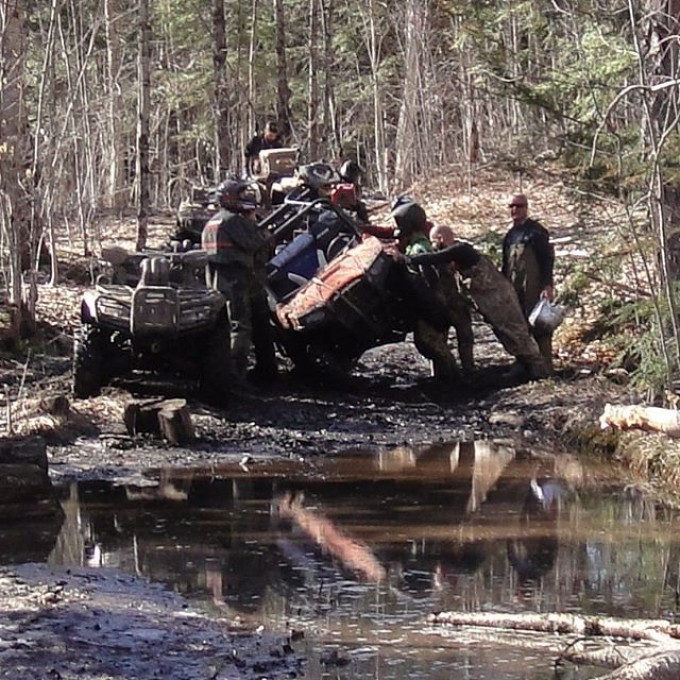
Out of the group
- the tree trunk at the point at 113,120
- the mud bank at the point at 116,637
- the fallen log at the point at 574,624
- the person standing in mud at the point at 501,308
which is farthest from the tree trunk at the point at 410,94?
the fallen log at the point at 574,624

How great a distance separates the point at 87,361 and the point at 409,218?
3.73 metres

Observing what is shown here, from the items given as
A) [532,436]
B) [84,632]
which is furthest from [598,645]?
[532,436]

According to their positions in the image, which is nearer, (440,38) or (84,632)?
(84,632)

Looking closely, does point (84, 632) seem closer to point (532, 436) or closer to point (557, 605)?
point (557, 605)

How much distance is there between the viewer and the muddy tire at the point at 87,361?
14422mm

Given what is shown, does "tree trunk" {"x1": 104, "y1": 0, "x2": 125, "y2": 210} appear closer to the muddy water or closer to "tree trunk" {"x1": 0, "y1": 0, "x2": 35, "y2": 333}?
"tree trunk" {"x1": 0, "y1": 0, "x2": 35, "y2": 333}

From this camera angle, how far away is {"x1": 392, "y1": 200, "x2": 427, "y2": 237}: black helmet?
627 inches

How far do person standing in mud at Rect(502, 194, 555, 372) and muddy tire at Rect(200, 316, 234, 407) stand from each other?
3306mm

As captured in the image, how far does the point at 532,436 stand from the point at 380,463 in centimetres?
178

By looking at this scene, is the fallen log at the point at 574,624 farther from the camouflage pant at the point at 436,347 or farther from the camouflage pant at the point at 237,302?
the camouflage pant at the point at 436,347

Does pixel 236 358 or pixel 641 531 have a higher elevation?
pixel 236 358

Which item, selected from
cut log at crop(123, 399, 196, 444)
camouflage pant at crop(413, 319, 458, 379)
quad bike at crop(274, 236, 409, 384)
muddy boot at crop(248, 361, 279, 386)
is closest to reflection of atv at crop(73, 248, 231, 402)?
cut log at crop(123, 399, 196, 444)

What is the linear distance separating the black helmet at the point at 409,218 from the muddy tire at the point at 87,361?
345cm

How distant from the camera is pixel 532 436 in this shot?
13.8 meters
